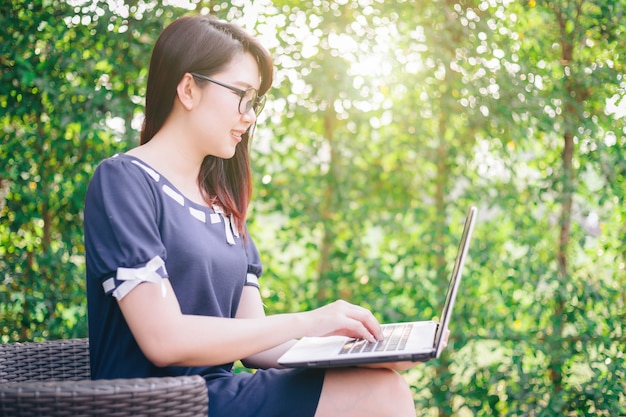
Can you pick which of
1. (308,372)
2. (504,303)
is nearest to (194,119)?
(308,372)

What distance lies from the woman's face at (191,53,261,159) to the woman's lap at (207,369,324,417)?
1.91ft

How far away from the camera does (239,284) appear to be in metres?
1.87

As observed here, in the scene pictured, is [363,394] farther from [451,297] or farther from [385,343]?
[451,297]

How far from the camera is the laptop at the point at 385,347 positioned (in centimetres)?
139

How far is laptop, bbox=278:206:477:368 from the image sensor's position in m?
1.39

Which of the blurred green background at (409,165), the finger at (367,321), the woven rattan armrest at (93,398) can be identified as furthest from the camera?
the blurred green background at (409,165)

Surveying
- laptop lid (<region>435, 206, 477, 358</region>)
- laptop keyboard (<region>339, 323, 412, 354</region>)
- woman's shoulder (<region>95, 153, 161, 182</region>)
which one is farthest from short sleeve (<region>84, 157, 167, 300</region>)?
laptop lid (<region>435, 206, 477, 358</region>)

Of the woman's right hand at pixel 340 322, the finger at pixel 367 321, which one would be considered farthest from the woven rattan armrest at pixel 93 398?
the finger at pixel 367 321

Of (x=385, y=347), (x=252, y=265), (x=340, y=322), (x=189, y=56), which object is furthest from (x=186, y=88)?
(x=385, y=347)

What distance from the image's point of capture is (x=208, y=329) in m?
1.46

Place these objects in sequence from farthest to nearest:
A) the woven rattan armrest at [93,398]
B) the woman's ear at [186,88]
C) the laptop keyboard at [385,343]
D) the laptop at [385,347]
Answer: the woman's ear at [186,88], the laptop keyboard at [385,343], the laptop at [385,347], the woven rattan armrest at [93,398]

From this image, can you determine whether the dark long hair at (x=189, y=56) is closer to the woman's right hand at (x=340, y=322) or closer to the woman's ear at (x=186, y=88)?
the woman's ear at (x=186, y=88)

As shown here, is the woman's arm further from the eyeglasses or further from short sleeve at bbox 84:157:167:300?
the eyeglasses

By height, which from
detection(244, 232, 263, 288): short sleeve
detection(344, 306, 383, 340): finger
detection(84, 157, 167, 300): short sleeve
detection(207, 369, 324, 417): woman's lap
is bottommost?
detection(207, 369, 324, 417): woman's lap
